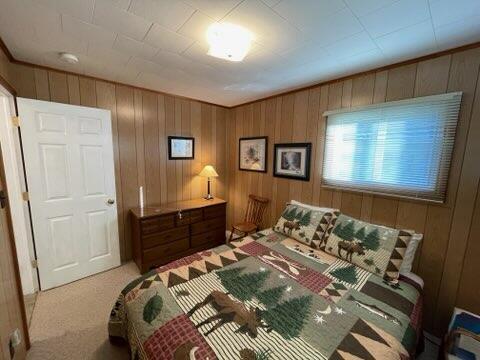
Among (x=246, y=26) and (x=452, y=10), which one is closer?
(x=452, y=10)

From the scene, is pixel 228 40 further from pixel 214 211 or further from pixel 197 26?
pixel 214 211

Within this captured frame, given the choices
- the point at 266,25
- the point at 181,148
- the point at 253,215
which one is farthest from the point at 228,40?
the point at 253,215

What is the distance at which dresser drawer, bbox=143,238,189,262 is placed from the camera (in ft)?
8.21

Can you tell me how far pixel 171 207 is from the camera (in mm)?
2834

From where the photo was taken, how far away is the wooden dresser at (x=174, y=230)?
8.14 ft

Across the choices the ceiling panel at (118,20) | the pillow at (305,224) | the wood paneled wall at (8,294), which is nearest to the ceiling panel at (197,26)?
the ceiling panel at (118,20)

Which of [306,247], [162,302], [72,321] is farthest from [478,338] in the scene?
[72,321]

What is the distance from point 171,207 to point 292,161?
5.86 feet

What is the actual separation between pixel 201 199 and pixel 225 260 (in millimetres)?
1724

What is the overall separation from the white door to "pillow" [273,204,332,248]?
7.04 feet

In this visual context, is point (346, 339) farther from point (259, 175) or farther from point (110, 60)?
point (110, 60)

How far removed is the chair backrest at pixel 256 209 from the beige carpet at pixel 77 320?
5.81ft

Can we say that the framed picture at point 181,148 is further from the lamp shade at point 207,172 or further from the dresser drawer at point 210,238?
the dresser drawer at point 210,238

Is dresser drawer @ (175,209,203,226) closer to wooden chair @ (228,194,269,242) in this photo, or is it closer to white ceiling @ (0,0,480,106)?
wooden chair @ (228,194,269,242)
